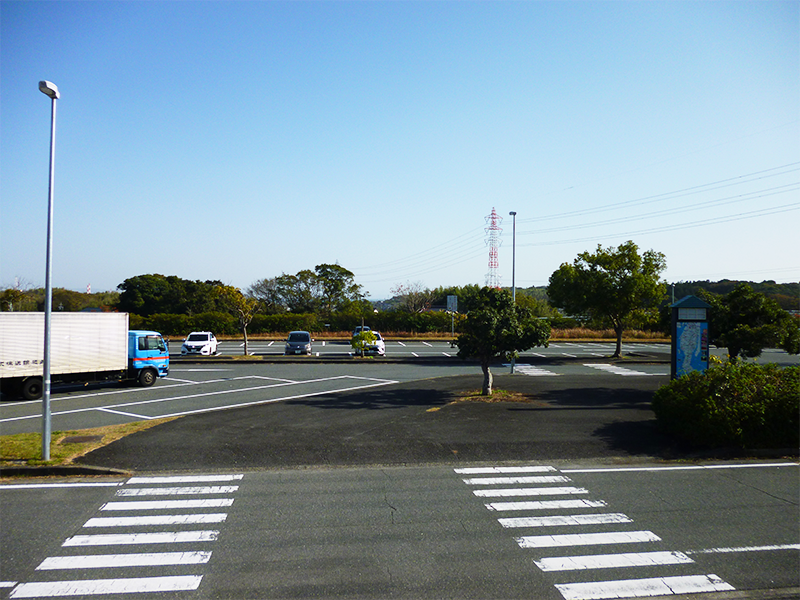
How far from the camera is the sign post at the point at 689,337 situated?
52.4 ft

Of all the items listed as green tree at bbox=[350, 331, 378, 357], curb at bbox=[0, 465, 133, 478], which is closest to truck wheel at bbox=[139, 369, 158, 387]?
curb at bbox=[0, 465, 133, 478]

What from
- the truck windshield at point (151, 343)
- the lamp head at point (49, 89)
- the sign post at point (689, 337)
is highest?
the lamp head at point (49, 89)

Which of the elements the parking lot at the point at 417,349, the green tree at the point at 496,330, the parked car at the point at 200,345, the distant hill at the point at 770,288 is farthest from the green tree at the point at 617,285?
the distant hill at the point at 770,288

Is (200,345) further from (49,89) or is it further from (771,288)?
(771,288)

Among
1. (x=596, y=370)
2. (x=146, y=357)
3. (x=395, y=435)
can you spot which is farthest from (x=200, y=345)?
(x=395, y=435)

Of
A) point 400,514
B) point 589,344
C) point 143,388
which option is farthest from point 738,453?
point 589,344

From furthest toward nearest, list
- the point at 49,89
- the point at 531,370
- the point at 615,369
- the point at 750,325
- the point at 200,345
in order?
the point at 200,345 → the point at 615,369 → the point at 531,370 → the point at 750,325 → the point at 49,89

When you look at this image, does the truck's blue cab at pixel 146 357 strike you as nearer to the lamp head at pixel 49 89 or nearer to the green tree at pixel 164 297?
the lamp head at pixel 49 89

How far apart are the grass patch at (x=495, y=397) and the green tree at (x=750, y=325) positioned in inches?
264

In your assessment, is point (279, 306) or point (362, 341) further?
point (279, 306)

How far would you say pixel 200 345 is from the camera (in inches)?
1393

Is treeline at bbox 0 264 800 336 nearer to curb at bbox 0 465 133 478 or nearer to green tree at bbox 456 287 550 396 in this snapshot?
green tree at bbox 456 287 550 396

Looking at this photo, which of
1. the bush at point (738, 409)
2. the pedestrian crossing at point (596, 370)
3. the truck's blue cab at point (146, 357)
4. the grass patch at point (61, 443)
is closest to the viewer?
the grass patch at point (61, 443)

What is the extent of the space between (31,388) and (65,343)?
190 cm
